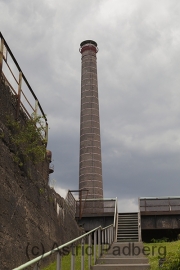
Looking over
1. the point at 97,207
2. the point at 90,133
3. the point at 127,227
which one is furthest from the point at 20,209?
the point at 90,133

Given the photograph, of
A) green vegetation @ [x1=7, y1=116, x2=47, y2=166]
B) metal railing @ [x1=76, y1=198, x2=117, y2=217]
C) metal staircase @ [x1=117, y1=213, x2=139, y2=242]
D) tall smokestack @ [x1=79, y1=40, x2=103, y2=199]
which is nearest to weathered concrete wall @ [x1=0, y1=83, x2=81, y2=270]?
green vegetation @ [x1=7, y1=116, x2=47, y2=166]

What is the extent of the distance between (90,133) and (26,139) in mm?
24921

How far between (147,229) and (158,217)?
106 cm

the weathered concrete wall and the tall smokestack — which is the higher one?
the tall smokestack

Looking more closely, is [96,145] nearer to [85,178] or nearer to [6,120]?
[85,178]

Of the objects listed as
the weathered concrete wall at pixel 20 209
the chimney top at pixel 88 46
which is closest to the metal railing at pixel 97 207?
the weathered concrete wall at pixel 20 209

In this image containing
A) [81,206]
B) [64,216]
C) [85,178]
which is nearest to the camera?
[64,216]

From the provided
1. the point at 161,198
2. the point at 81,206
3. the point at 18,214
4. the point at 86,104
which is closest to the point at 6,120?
the point at 18,214

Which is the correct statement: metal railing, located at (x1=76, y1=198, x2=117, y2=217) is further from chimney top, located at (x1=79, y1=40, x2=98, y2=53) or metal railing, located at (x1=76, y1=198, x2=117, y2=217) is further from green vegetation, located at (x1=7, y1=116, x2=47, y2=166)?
chimney top, located at (x1=79, y1=40, x2=98, y2=53)

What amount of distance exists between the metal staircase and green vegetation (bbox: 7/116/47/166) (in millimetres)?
7982

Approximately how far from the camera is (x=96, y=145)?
35875mm

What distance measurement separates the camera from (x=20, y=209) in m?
9.75

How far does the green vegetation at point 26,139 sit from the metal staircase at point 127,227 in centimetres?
798

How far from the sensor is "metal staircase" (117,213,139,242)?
59.0ft
